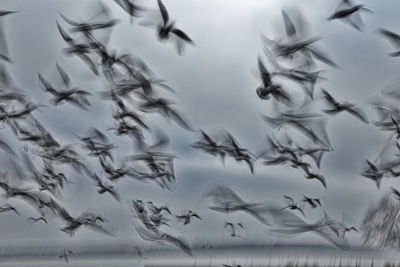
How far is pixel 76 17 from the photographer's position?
2.10 meters

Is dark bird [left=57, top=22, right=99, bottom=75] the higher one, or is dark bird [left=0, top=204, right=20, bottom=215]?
dark bird [left=57, top=22, right=99, bottom=75]

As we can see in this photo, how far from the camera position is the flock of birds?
2008 millimetres

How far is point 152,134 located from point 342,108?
0.56 meters

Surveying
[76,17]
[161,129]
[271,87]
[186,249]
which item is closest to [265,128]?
[271,87]

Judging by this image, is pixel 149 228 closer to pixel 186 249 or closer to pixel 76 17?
pixel 186 249

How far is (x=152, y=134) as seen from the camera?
2068 millimetres

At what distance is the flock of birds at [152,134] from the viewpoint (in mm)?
2008

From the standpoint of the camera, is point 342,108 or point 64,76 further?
point 64,76

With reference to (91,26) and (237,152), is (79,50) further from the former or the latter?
(237,152)

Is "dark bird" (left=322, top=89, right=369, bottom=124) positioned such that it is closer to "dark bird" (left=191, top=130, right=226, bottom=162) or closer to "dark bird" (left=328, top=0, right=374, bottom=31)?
"dark bird" (left=328, top=0, right=374, bottom=31)

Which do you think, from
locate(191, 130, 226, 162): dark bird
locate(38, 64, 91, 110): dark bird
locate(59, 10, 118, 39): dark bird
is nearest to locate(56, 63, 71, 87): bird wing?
locate(38, 64, 91, 110): dark bird

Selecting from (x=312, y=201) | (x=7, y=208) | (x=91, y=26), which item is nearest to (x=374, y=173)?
(x=312, y=201)

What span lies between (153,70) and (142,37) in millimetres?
103

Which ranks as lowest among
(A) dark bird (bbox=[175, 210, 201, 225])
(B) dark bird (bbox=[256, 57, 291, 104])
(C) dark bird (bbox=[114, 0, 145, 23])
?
(A) dark bird (bbox=[175, 210, 201, 225])
